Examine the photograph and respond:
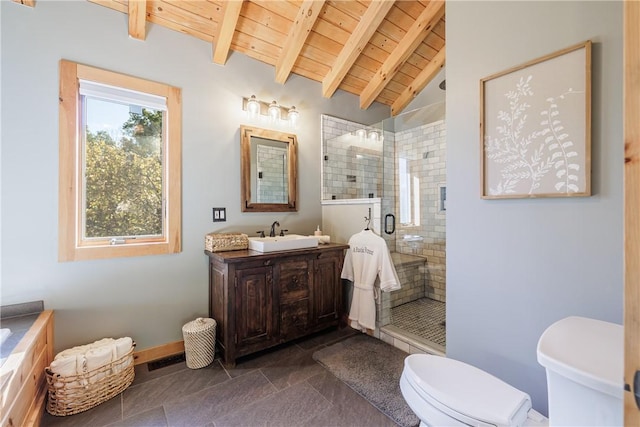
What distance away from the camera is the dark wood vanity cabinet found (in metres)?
2.16

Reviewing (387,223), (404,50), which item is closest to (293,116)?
(404,50)

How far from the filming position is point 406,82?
3658mm

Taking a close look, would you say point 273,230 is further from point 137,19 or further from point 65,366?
point 137,19

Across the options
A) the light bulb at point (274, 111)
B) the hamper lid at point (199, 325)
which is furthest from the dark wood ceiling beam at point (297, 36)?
the hamper lid at point (199, 325)

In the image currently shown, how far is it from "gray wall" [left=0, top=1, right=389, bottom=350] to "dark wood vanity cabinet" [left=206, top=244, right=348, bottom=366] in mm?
415

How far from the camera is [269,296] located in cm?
233

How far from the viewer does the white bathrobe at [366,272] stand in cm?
249

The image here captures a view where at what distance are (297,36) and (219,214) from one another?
1814 millimetres

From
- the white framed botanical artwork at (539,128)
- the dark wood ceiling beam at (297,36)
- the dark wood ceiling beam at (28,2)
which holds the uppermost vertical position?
the dark wood ceiling beam at (297,36)

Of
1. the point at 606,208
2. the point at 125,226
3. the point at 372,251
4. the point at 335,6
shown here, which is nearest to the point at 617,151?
the point at 606,208

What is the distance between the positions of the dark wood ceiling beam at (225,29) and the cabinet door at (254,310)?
194 centimetres

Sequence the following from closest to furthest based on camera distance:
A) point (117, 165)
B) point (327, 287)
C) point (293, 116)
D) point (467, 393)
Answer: point (467, 393), point (117, 165), point (327, 287), point (293, 116)

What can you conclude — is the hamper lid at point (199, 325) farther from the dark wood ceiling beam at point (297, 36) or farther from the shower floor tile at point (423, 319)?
the dark wood ceiling beam at point (297, 36)

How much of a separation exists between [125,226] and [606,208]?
2991mm
